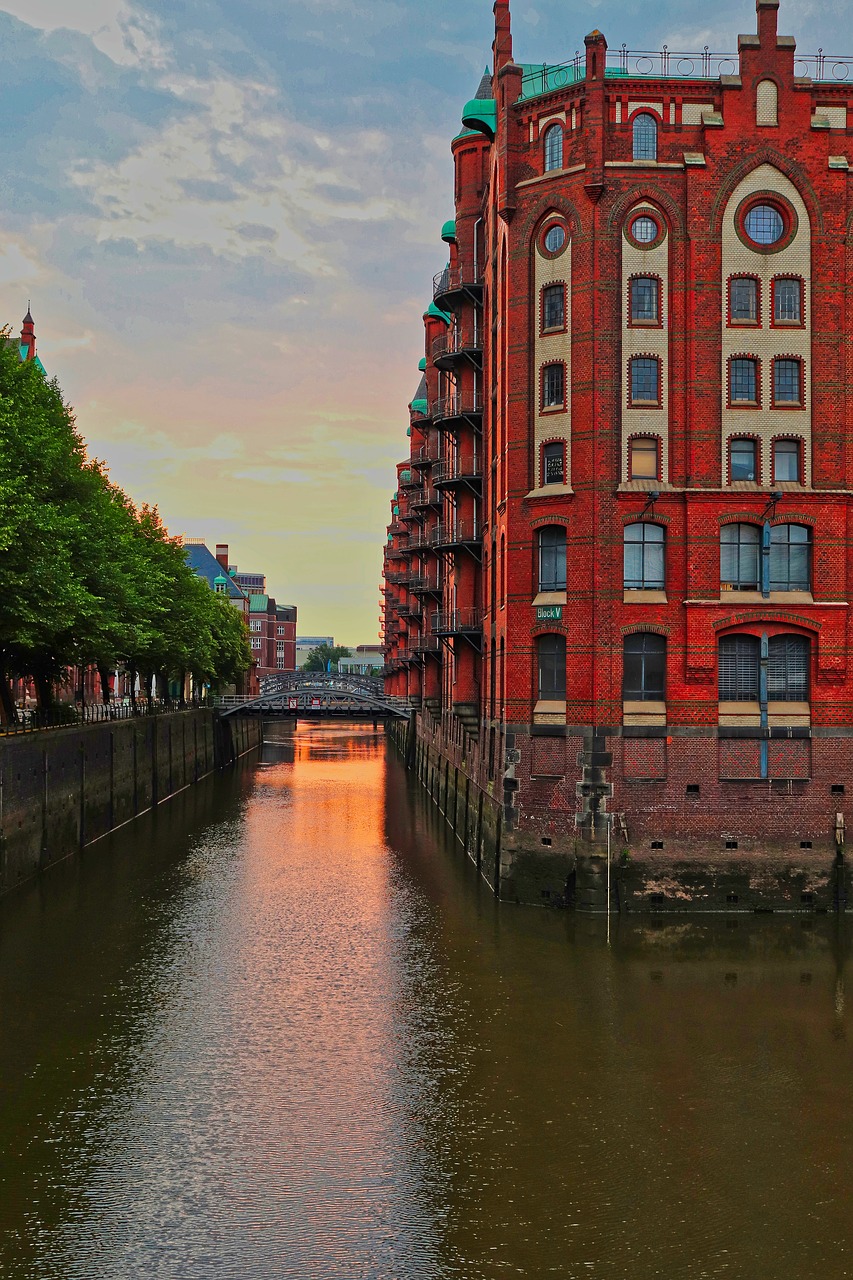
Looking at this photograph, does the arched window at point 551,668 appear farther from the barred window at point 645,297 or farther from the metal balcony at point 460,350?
the metal balcony at point 460,350

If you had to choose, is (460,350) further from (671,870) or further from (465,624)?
(671,870)

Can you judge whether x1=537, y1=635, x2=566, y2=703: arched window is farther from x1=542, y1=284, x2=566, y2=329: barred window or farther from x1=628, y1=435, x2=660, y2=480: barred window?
x1=542, y1=284, x2=566, y2=329: barred window

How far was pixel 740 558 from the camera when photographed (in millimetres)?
31125

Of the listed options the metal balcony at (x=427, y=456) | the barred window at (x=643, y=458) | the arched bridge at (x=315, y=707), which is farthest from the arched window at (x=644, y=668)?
the arched bridge at (x=315, y=707)

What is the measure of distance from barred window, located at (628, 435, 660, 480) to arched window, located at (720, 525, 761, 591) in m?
2.55

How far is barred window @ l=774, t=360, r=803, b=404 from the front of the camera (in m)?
31.3

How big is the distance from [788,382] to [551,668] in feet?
33.3

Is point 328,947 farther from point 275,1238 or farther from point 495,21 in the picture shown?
point 495,21

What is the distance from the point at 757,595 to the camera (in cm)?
3098

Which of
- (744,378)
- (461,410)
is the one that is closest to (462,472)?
(461,410)

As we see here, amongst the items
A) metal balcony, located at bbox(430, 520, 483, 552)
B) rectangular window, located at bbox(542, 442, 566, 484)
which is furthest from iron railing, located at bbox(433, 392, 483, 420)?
rectangular window, located at bbox(542, 442, 566, 484)

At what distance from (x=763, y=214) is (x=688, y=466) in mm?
7349

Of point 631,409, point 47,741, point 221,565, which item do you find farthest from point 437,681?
point 221,565

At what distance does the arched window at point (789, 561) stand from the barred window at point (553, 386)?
697cm
